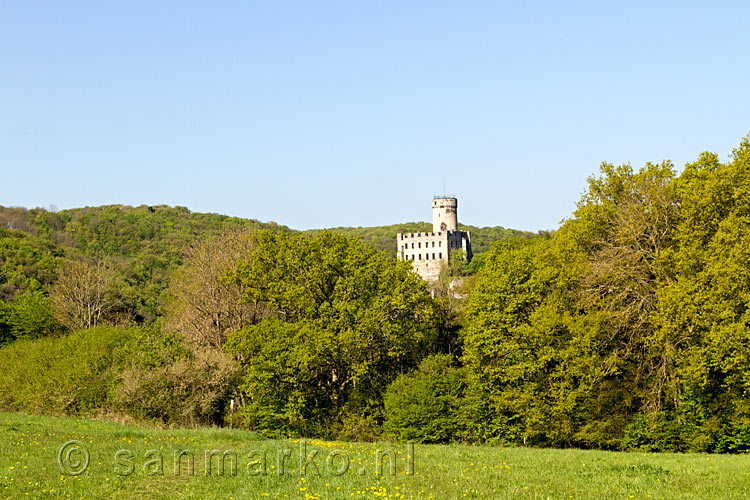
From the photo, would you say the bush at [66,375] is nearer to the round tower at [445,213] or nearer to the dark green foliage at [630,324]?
the dark green foliage at [630,324]

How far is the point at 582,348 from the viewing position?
35.1 meters

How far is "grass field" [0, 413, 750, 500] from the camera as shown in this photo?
16547 mm

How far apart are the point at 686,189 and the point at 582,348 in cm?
828

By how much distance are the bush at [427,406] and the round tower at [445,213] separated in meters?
133

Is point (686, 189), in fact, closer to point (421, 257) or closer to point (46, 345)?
point (46, 345)

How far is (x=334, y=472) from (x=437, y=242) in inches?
5910

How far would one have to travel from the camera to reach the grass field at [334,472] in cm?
1655

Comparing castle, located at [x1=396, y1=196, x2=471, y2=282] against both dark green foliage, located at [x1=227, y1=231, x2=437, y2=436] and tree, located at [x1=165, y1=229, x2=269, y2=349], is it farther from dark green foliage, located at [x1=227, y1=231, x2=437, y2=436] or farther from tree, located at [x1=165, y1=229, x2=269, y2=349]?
dark green foliage, located at [x1=227, y1=231, x2=437, y2=436]

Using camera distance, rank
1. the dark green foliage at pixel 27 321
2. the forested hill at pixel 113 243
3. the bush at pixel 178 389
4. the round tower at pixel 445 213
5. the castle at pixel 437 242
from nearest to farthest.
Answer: the bush at pixel 178 389, the dark green foliage at pixel 27 321, the forested hill at pixel 113 243, the castle at pixel 437 242, the round tower at pixel 445 213

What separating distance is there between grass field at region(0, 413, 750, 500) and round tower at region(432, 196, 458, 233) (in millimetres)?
148145

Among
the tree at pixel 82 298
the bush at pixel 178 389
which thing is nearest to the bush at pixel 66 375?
the bush at pixel 178 389

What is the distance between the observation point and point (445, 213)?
173250 mm

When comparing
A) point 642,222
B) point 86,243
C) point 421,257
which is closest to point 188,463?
point 642,222

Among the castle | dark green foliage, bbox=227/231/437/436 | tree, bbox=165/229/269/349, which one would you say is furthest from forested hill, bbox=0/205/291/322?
the castle
